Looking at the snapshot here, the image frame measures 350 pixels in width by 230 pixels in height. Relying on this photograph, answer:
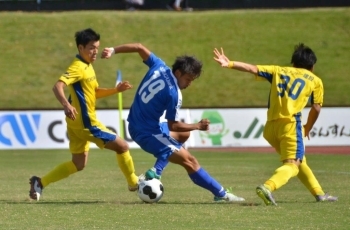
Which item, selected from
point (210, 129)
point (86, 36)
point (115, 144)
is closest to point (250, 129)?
point (210, 129)

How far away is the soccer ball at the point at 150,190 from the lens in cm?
1009

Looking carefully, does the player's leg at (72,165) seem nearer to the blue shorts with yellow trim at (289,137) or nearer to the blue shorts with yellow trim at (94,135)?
the blue shorts with yellow trim at (94,135)

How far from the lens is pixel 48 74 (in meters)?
31.7

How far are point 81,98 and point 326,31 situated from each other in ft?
80.5

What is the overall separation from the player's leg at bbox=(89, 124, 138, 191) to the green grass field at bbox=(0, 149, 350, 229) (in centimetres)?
31

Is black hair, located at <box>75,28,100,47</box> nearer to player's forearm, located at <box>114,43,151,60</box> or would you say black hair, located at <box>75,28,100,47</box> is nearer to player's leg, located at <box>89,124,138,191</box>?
player's forearm, located at <box>114,43,151,60</box>

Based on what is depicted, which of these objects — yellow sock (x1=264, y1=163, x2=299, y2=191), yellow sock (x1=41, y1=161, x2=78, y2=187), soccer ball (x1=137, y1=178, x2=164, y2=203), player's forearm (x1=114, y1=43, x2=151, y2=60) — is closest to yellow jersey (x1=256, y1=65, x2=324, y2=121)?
yellow sock (x1=264, y1=163, x2=299, y2=191)

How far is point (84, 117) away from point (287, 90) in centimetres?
249

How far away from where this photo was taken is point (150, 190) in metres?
10.1

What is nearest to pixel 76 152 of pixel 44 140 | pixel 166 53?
pixel 44 140

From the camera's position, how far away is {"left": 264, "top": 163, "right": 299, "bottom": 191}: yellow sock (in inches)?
383

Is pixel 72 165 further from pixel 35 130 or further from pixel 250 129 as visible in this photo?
pixel 250 129

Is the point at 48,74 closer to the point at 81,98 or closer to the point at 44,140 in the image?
the point at 44,140

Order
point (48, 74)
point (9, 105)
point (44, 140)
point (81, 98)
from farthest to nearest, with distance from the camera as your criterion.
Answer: point (48, 74)
point (9, 105)
point (44, 140)
point (81, 98)
